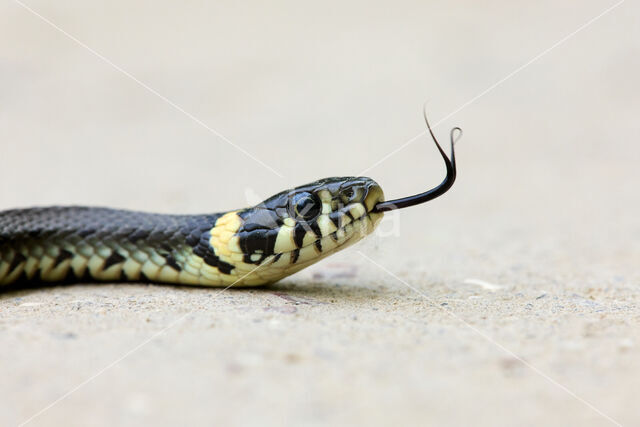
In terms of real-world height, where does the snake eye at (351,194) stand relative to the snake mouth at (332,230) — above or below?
above

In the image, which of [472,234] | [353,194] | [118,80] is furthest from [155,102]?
[353,194]

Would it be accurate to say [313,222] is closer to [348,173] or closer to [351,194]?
[351,194]

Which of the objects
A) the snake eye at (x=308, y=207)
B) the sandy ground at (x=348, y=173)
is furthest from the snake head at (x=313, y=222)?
the sandy ground at (x=348, y=173)

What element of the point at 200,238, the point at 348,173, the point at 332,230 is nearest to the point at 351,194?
the point at 332,230

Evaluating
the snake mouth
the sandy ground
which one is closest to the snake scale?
the snake mouth

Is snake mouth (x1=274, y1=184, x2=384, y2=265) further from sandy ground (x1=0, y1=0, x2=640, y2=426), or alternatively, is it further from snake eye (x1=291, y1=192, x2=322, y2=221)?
sandy ground (x1=0, y1=0, x2=640, y2=426)

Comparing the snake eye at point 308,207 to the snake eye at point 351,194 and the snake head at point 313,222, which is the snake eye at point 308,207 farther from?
the snake eye at point 351,194

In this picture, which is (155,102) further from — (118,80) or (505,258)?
(505,258)
